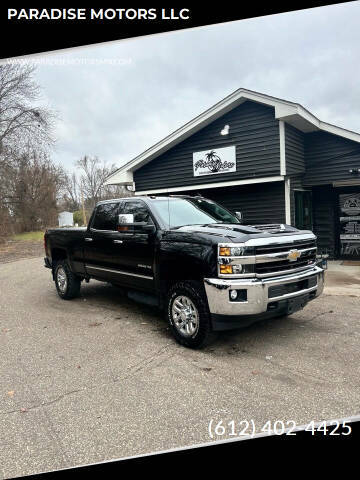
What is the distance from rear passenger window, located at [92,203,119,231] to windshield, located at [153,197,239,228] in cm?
96

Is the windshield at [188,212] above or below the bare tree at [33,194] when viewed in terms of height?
below

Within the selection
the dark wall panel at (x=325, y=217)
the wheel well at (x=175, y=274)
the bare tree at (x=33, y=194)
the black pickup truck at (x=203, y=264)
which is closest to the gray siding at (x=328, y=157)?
the dark wall panel at (x=325, y=217)

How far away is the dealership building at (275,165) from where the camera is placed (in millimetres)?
10289

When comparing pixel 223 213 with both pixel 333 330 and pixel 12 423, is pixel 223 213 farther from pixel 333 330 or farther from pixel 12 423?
pixel 12 423

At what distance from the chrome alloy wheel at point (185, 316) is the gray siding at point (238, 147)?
6.95 m

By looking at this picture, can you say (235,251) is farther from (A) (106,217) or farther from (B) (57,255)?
(B) (57,255)

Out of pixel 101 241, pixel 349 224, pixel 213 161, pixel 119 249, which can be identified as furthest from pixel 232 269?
pixel 349 224

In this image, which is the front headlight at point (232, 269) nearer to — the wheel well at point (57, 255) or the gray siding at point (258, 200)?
the wheel well at point (57, 255)

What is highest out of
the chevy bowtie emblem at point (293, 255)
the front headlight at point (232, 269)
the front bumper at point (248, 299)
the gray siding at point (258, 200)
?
the gray siding at point (258, 200)

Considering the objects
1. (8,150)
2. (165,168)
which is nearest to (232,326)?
(165,168)

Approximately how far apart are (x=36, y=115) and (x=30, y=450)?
2509 cm

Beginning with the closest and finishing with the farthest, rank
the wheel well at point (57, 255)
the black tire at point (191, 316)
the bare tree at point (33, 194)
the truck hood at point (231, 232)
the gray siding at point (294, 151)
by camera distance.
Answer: the truck hood at point (231, 232)
the black tire at point (191, 316)
the wheel well at point (57, 255)
the gray siding at point (294, 151)
the bare tree at point (33, 194)

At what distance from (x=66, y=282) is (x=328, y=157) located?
8.56 metres

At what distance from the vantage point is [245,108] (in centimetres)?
1088
